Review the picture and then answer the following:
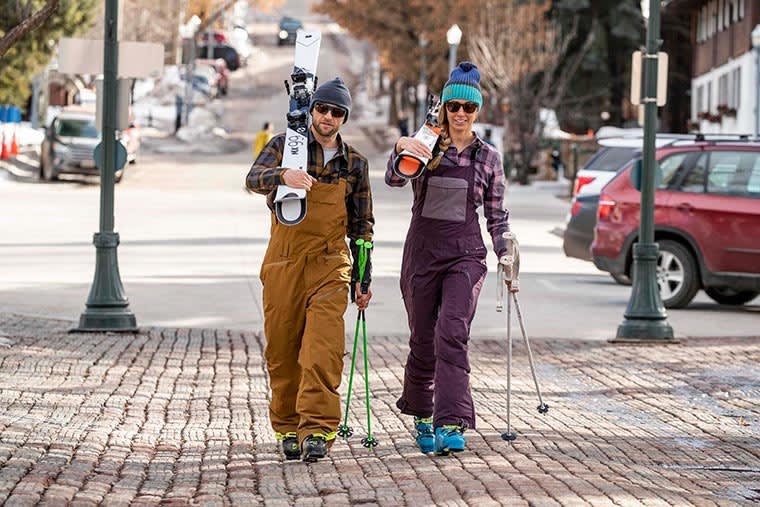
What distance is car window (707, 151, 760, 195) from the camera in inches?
758

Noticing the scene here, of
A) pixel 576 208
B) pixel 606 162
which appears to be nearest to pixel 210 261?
pixel 576 208

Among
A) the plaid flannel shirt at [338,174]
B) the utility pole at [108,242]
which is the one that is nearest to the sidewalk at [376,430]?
the utility pole at [108,242]

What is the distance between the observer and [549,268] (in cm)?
2530

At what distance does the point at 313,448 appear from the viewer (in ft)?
30.5

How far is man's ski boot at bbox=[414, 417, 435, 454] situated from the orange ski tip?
1.31 metres

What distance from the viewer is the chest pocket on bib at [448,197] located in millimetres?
9656

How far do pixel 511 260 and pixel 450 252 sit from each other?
0.48 m

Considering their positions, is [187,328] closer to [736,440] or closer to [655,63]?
[655,63]

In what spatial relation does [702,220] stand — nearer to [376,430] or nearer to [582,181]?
[582,181]

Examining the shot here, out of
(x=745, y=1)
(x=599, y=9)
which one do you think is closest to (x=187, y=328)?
(x=745, y=1)


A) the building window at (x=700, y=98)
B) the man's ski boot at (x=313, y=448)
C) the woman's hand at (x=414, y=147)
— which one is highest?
the building window at (x=700, y=98)

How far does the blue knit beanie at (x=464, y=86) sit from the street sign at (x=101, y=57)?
7.57 m

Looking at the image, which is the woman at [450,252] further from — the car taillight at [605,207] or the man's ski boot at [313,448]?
→ the car taillight at [605,207]

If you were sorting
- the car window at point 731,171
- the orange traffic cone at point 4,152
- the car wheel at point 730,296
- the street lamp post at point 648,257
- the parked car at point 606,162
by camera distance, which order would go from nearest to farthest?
the street lamp post at point 648,257 → the car window at point 731,171 → the car wheel at point 730,296 → the parked car at point 606,162 → the orange traffic cone at point 4,152
